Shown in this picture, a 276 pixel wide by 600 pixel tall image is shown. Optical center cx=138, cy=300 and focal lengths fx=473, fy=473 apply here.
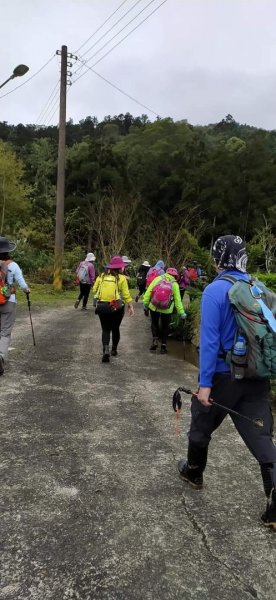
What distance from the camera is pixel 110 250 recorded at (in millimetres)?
26984

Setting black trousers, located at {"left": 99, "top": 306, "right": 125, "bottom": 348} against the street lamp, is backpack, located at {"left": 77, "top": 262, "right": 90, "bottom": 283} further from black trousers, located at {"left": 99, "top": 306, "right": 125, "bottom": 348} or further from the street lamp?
black trousers, located at {"left": 99, "top": 306, "right": 125, "bottom": 348}

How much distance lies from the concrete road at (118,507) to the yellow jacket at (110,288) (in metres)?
1.87

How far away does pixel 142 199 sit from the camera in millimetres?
34844

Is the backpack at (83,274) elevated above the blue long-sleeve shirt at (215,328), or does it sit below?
below

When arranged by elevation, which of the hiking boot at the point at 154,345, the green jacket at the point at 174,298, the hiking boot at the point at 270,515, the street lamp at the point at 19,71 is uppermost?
the street lamp at the point at 19,71

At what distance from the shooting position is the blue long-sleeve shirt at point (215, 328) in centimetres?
306

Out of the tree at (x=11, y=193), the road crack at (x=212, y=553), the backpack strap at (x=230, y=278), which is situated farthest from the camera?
the tree at (x=11, y=193)

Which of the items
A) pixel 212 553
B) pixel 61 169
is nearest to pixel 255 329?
pixel 212 553

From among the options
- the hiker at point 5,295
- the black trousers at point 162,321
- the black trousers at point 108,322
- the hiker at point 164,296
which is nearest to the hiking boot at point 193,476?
the hiker at point 5,295

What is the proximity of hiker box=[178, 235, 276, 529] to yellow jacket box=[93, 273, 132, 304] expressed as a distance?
436 cm

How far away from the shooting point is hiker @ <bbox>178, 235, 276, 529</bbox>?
2979 mm

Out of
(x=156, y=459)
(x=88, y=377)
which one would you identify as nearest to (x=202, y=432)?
(x=156, y=459)

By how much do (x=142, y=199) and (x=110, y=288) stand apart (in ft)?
92.9

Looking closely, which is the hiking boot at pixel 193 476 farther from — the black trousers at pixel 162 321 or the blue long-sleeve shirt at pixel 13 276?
the black trousers at pixel 162 321
